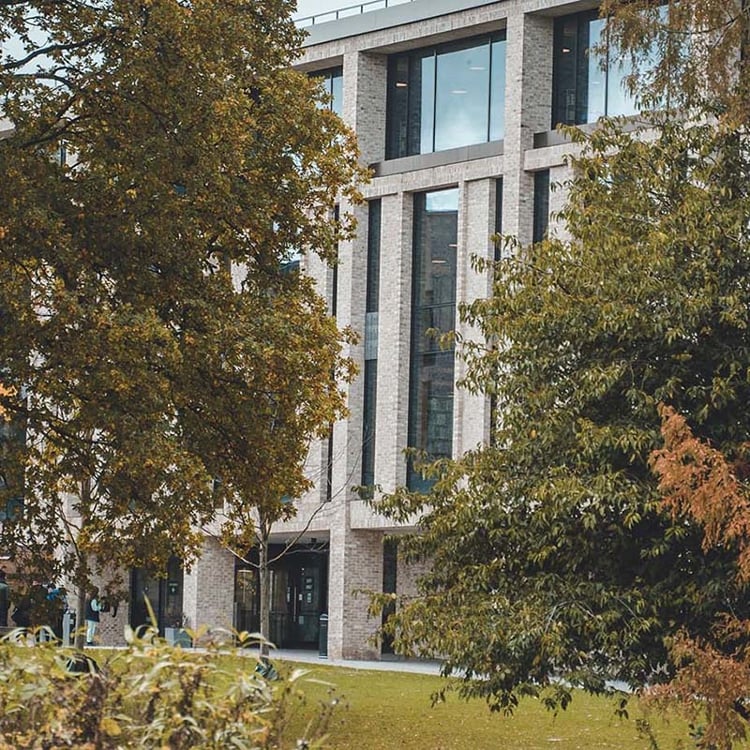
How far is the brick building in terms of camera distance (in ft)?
130

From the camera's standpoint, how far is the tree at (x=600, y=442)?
15.0 m

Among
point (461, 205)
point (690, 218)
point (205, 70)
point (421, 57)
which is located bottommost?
point (690, 218)

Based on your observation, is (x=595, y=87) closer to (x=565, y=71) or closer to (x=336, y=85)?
(x=565, y=71)

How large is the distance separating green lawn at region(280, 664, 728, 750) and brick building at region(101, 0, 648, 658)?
41.4 ft

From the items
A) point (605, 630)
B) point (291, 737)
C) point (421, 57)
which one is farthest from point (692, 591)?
point (421, 57)

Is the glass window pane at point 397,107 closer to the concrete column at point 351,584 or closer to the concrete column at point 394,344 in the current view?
the concrete column at point 394,344

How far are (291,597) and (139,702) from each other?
4576cm

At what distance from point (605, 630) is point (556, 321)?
3.27 metres

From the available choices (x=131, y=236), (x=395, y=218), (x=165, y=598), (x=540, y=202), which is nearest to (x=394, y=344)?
(x=395, y=218)

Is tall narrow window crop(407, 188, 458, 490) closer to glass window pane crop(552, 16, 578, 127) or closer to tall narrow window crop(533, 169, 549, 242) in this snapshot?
tall narrow window crop(533, 169, 549, 242)

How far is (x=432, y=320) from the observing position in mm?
41031

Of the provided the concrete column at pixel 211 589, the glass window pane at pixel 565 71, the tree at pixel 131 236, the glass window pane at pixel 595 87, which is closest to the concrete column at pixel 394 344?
the glass window pane at pixel 565 71

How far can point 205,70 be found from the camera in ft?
62.3

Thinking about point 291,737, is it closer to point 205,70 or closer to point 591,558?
point 591,558
